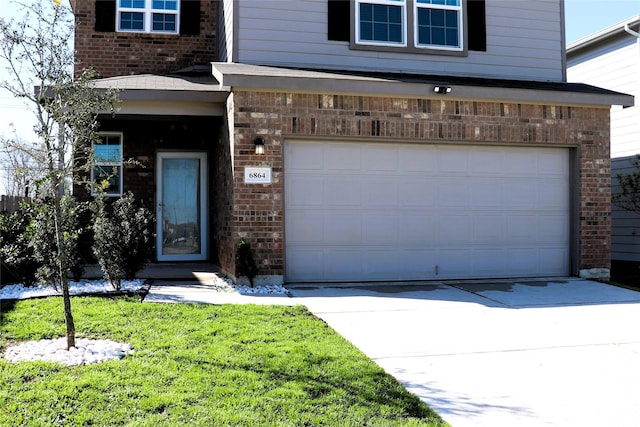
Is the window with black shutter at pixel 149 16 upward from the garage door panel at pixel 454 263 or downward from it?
upward

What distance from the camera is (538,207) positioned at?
9.94 meters

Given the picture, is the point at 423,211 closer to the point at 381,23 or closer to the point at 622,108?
the point at 381,23

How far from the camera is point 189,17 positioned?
12047 millimetres

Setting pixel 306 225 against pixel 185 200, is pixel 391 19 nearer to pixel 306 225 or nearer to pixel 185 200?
pixel 306 225

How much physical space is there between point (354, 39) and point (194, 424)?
789cm

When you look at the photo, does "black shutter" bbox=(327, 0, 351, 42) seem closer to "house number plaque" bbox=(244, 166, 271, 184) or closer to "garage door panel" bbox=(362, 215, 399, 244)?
"house number plaque" bbox=(244, 166, 271, 184)

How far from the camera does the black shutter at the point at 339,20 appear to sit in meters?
9.88

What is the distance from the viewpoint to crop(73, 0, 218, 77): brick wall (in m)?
11.8

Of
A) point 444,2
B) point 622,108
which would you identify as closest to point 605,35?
point 622,108

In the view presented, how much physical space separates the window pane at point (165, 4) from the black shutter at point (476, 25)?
6015 mm

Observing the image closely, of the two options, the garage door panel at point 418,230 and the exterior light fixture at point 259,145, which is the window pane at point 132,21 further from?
the garage door panel at point 418,230

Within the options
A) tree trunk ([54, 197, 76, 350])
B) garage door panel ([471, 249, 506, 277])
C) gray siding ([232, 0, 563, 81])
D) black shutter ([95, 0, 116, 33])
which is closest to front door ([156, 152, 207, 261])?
black shutter ([95, 0, 116, 33])

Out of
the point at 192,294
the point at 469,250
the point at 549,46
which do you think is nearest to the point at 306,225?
the point at 192,294

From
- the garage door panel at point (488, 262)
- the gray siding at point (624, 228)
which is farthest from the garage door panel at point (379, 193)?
the gray siding at point (624, 228)
